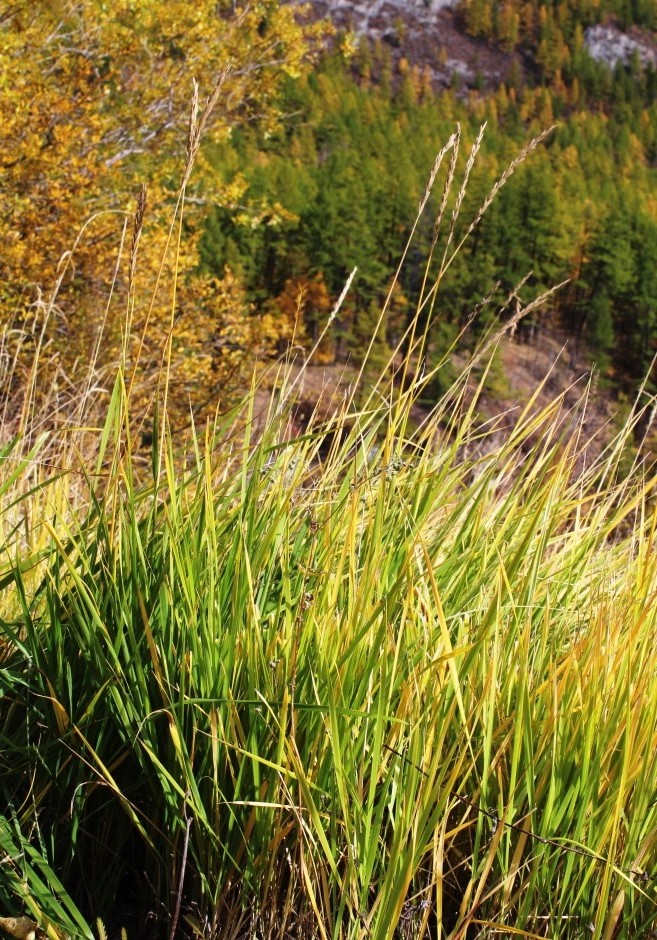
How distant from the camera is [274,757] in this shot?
113 centimetres

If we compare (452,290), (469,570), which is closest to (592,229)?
(452,290)

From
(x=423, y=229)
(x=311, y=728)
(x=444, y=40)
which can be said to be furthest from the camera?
(x=444, y=40)

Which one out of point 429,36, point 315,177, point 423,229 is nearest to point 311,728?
point 423,229

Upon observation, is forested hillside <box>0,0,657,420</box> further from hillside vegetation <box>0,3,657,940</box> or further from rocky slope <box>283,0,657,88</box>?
rocky slope <box>283,0,657,88</box>

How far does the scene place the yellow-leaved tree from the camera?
7.14 m

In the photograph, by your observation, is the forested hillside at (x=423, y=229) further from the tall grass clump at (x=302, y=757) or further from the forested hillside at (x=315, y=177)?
the tall grass clump at (x=302, y=757)

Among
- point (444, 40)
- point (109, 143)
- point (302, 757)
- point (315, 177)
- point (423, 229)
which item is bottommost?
point (315, 177)

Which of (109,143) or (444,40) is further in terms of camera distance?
(444,40)

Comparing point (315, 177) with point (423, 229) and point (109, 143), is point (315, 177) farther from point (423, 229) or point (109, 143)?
point (109, 143)

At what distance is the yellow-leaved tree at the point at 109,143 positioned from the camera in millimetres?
7137

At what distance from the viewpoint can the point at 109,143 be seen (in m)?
8.88

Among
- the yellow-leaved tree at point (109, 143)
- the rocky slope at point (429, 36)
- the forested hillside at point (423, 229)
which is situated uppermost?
the rocky slope at point (429, 36)

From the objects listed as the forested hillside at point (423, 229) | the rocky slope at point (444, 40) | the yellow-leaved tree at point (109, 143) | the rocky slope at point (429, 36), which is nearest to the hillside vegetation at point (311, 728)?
the yellow-leaved tree at point (109, 143)

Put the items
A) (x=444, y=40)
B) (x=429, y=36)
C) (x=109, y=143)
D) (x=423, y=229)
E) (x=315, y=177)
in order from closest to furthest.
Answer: (x=109, y=143) < (x=423, y=229) < (x=315, y=177) < (x=444, y=40) < (x=429, y=36)
